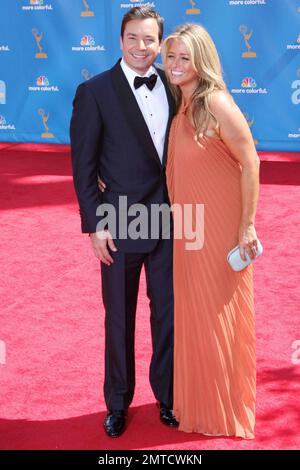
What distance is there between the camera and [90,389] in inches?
146

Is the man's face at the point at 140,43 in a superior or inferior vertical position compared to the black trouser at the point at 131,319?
superior

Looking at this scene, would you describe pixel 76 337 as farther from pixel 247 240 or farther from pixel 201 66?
pixel 201 66

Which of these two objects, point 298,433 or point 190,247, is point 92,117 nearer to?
point 190,247

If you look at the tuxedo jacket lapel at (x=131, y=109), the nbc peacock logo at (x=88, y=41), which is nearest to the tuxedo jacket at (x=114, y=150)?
the tuxedo jacket lapel at (x=131, y=109)

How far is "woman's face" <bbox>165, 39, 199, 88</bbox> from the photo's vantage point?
2.90 meters

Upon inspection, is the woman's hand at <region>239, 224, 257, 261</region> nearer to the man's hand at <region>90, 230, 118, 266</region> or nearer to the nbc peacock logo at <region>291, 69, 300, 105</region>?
the man's hand at <region>90, 230, 118, 266</region>

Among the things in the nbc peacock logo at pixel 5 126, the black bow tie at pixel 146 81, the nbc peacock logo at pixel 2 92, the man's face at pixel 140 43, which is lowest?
the nbc peacock logo at pixel 5 126

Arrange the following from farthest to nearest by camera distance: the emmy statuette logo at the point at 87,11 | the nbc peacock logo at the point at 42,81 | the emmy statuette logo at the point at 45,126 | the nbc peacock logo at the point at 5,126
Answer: the nbc peacock logo at the point at 5,126 < the emmy statuette logo at the point at 45,126 < the nbc peacock logo at the point at 42,81 < the emmy statuette logo at the point at 87,11

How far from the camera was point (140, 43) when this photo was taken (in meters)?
3.01

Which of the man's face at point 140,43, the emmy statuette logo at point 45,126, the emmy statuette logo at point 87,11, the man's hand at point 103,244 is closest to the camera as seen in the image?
the man's face at point 140,43

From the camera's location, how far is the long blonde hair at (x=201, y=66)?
9.46 ft

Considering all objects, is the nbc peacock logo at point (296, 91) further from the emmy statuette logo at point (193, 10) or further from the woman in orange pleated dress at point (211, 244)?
the woman in orange pleated dress at point (211, 244)

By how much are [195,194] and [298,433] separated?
1131 mm

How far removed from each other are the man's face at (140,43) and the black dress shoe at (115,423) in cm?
146
